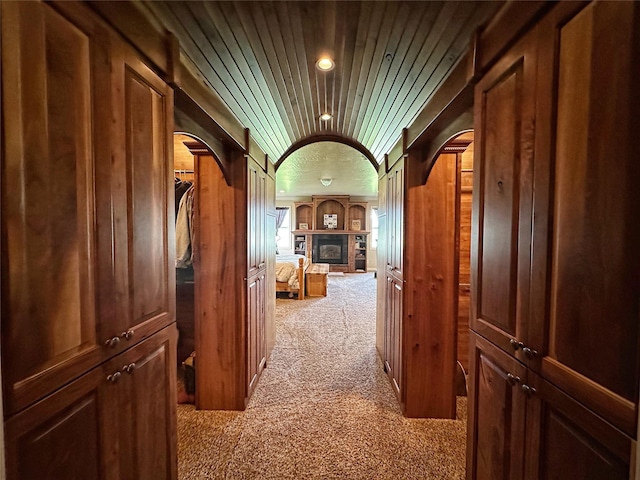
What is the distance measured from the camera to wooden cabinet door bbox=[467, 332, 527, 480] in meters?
0.92

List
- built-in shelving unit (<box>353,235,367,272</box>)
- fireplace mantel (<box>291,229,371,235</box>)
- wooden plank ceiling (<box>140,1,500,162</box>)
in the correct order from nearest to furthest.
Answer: wooden plank ceiling (<box>140,1,500,162</box>), fireplace mantel (<box>291,229,371,235</box>), built-in shelving unit (<box>353,235,367,272</box>)

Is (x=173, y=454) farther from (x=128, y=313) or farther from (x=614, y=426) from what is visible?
(x=614, y=426)

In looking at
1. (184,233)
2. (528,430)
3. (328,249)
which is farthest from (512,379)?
(328,249)

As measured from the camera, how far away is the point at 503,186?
3.20ft

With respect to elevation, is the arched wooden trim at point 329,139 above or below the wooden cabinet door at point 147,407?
above

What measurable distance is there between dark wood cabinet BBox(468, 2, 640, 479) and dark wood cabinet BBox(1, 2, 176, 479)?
1264 millimetres

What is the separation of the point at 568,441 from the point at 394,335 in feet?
5.70

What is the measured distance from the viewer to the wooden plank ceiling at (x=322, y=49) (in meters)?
1.13

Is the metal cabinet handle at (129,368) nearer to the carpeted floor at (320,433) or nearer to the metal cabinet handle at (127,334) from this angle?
the metal cabinet handle at (127,334)

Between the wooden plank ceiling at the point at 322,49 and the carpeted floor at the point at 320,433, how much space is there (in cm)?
216

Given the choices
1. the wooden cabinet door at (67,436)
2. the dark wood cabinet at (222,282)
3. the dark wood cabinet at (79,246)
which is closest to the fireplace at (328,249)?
the dark wood cabinet at (222,282)

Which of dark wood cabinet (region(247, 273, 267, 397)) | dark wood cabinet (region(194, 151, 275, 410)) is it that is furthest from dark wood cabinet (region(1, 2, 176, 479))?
dark wood cabinet (region(247, 273, 267, 397))

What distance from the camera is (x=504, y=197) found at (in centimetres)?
97

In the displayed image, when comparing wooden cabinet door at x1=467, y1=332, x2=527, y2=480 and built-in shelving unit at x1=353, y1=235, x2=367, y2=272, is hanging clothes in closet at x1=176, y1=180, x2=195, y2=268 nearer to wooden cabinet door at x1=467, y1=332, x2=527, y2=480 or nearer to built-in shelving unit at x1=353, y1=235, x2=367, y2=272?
wooden cabinet door at x1=467, y1=332, x2=527, y2=480
